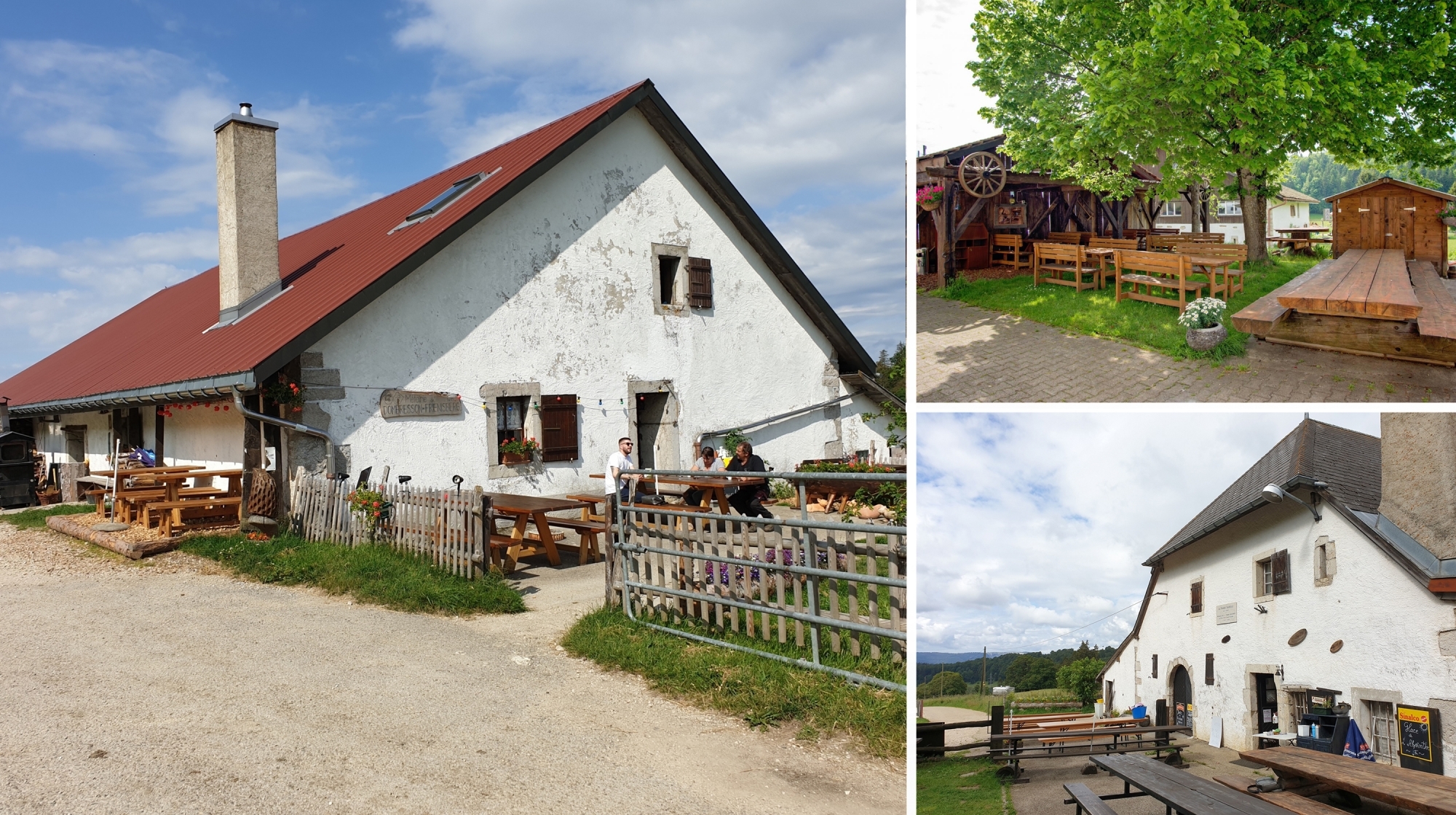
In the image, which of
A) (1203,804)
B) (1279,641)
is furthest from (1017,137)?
(1203,804)

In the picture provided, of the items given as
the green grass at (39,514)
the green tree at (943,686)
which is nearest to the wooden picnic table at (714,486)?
the green tree at (943,686)

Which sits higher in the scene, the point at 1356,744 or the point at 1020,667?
the point at 1020,667

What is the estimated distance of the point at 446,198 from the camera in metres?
15.2

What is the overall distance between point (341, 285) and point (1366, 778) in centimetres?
1291

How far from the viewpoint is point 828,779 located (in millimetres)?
4887

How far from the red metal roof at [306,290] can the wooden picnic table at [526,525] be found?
3496 mm

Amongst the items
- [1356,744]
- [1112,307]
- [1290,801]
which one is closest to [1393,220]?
[1112,307]

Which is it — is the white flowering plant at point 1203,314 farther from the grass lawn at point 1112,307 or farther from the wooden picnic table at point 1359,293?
the wooden picnic table at point 1359,293

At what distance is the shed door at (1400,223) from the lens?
8.55m

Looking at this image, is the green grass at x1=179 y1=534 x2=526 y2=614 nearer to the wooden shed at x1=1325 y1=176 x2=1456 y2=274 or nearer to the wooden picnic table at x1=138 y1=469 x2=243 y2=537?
the wooden picnic table at x1=138 y1=469 x2=243 y2=537

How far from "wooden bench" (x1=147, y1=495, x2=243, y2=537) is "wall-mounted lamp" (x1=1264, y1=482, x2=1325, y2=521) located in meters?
12.0

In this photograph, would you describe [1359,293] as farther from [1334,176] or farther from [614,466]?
[614,466]

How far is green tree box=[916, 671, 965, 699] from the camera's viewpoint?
225 centimetres

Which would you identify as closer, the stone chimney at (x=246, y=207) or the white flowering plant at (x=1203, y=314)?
the white flowering plant at (x=1203, y=314)
